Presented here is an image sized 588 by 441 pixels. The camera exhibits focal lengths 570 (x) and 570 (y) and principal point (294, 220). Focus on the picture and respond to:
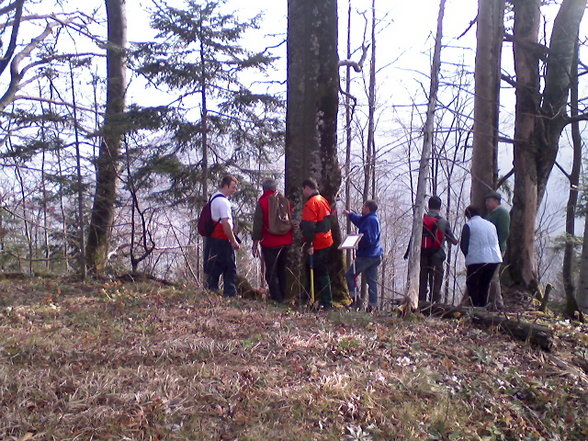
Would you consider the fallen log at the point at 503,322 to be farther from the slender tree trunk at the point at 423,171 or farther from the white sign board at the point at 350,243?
the white sign board at the point at 350,243

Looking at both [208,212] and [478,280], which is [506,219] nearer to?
[478,280]

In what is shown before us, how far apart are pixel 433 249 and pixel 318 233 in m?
2.91

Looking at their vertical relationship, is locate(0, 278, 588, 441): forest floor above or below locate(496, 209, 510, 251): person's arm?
below

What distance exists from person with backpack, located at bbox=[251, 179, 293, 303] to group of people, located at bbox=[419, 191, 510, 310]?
263 centimetres

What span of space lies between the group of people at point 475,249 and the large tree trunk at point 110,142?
584 cm

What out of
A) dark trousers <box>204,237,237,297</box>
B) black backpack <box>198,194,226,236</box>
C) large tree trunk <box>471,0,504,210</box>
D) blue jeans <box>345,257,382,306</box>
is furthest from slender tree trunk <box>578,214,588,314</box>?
black backpack <box>198,194,226,236</box>

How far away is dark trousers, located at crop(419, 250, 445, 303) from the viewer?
387 inches

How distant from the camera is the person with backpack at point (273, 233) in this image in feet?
25.6

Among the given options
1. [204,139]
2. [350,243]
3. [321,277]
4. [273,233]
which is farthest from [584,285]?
[204,139]

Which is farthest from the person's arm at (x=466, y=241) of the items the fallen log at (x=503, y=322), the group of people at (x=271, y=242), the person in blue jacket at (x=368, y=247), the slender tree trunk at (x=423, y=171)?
the group of people at (x=271, y=242)

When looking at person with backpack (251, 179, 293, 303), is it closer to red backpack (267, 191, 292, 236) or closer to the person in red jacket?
red backpack (267, 191, 292, 236)

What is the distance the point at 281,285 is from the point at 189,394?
4467 millimetres

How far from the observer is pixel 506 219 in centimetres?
905

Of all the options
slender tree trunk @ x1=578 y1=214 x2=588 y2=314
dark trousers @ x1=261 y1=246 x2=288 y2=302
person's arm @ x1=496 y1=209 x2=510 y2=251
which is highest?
person's arm @ x1=496 y1=209 x2=510 y2=251
